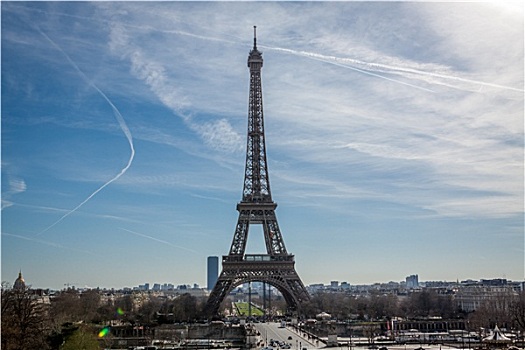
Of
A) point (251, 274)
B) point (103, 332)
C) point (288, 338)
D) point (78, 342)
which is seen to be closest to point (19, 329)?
point (78, 342)

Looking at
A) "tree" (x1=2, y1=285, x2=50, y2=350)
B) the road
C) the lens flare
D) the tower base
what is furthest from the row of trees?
the road

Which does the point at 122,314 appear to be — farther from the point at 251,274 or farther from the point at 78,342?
the point at 78,342

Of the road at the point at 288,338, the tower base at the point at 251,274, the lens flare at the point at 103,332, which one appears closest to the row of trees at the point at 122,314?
the lens flare at the point at 103,332

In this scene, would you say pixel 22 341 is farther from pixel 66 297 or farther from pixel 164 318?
pixel 66 297

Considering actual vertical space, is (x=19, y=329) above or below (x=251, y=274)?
below

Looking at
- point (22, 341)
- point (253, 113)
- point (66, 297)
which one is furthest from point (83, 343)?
point (66, 297)

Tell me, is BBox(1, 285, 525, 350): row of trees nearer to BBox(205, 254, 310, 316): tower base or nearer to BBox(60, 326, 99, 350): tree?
BBox(60, 326, 99, 350): tree
